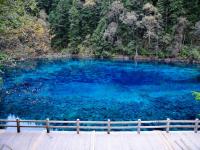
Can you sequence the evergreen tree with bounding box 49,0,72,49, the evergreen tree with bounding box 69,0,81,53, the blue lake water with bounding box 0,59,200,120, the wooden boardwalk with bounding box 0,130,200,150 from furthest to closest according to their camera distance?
the evergreen tree with bounding box 49,0,72,49
the evergreen tree with bounding box 69,0,81,53
the blue lake water with bounding box 0,59,200,120
the wooden boardwalk with bounding box 0,130,200,150

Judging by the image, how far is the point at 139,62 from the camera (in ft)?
191

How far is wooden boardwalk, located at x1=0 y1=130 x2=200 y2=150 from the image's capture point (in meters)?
14.7

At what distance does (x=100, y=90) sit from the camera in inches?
1532

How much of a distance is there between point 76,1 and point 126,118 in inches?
1818

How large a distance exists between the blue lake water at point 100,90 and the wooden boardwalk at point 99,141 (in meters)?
10.5

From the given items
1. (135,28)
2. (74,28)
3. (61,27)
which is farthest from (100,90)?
(61,27)

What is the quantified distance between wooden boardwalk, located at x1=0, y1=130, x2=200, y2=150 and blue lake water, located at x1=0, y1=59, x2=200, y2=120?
10504 millimetres

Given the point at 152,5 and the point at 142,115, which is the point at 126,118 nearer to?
the point at 142,115

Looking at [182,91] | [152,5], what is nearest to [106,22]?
[152,5]

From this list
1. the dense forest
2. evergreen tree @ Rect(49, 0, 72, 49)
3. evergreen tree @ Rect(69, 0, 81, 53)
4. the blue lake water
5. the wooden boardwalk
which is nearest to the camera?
the wooden boardwalk

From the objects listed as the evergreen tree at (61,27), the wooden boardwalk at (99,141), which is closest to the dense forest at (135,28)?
the evergreen tree at (61,27)

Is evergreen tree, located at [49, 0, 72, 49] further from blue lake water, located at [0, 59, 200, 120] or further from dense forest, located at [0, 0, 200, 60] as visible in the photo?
blue lake water, located at [0, 59, 200, 120]

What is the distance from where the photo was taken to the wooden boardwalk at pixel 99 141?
1473 cm

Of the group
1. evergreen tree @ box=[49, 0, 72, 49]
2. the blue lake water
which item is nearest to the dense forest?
evergreen tree @ box=[49, 0, 72, 49]
